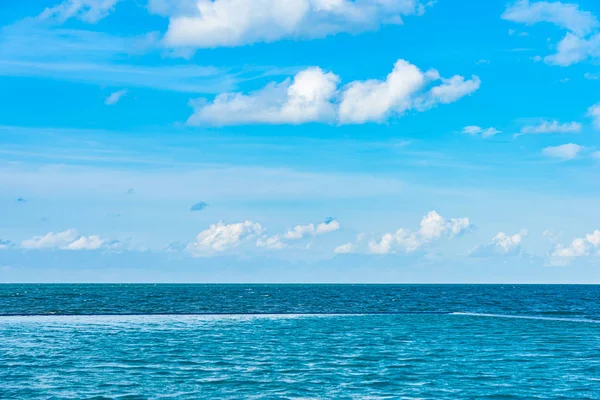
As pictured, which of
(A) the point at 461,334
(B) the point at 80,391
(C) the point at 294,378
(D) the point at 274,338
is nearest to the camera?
(B) the point at 80,391

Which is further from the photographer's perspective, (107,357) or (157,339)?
(157,339)

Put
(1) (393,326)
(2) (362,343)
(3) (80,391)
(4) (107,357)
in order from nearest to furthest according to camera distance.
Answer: (3) (80,391) → (4) (107,357) → (2) (362,343) → (1) (393,326)

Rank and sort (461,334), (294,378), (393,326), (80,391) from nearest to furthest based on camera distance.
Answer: (80,391) → (294,378) → (461,334) → (393,326)

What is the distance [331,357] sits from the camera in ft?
171

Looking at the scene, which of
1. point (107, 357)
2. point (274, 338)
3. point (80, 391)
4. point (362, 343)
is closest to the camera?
point (80, 391)

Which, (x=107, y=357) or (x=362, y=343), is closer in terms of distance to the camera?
(x=107, y=357)

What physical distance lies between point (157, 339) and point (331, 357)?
66.2ft

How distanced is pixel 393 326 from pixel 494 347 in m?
23.7

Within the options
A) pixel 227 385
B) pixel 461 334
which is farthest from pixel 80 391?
pixel 461 334

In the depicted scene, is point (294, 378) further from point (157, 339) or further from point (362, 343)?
point (157, 339)

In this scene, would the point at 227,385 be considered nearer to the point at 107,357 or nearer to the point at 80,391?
the point at 80,391

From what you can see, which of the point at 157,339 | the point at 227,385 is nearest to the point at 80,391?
the point at 227,385

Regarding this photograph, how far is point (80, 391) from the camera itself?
37.5 metres

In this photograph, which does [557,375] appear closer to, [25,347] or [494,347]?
[494,347]
